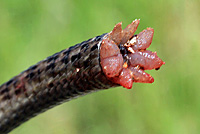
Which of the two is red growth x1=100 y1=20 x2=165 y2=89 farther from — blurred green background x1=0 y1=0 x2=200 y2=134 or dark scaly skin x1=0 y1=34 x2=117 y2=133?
blurred green background x1=0 y1=0 x2=200 y2=134

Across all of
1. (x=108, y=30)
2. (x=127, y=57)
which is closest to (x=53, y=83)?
(x=127, y=57)

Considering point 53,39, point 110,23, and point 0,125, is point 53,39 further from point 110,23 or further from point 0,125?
point 0,125

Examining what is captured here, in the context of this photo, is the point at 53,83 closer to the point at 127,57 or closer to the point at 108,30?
the point at 127,57

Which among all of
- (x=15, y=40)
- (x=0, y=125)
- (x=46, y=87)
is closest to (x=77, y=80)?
(x=46, y=87)

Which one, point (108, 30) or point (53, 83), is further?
point (108, 30)

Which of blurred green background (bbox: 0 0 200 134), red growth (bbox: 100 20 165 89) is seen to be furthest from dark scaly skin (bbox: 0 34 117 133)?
blurred green background (bbox: 0 0 200 134)

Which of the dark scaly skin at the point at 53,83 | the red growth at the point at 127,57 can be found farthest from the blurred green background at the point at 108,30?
the red growth at the point at 127,57
